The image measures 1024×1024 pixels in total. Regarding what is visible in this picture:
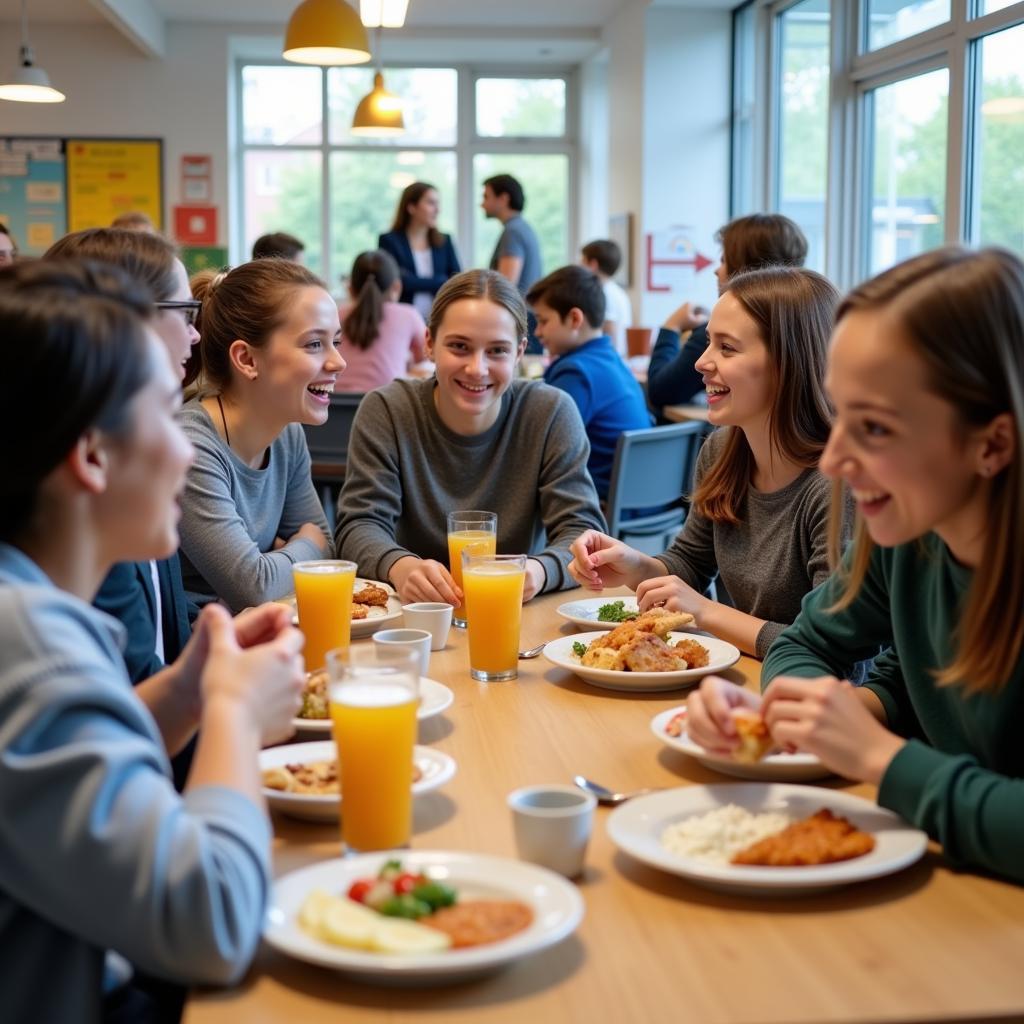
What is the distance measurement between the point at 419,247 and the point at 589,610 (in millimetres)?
6049

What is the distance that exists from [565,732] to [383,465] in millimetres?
1201

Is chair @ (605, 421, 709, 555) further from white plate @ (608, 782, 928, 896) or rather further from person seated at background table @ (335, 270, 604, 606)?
white plate @ (608, 782, 928, 896)

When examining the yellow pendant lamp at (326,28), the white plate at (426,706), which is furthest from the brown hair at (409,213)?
the white plate at (426,706)

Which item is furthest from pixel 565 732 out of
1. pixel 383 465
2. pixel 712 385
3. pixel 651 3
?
pixel 651 3

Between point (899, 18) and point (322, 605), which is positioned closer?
point (322, 605)

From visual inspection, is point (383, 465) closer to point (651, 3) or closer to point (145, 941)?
point (145, 941)

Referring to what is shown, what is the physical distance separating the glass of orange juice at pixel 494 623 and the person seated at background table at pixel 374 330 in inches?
147

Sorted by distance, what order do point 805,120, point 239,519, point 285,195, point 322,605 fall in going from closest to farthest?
1. point 322,605
2. point 239,519
3. point 805,120
4. point 285,195

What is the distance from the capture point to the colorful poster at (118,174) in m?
9.26

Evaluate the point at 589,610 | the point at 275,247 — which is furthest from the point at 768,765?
the point at 275,247

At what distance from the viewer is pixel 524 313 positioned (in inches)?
104

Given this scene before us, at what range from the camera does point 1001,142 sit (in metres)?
4.50

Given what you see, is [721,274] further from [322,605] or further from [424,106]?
[424,106]

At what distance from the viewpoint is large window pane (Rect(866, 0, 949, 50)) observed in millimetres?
5027
